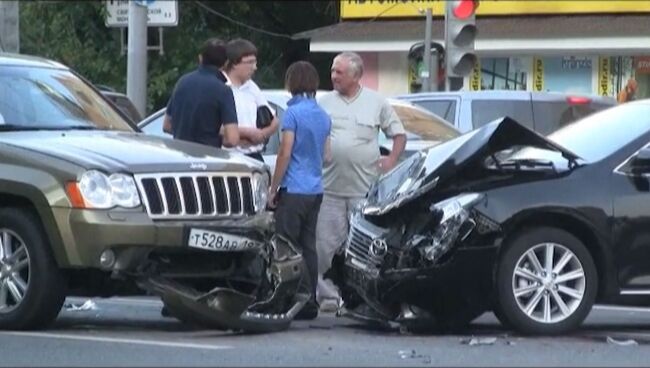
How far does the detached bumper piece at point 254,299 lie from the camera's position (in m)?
10.3

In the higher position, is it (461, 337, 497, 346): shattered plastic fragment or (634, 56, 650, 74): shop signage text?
(634, 56, 650, 74): shop signage text

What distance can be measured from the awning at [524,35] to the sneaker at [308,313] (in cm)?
1441

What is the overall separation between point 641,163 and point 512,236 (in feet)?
3.38

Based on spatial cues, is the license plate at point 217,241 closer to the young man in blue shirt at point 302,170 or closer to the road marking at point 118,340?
the road marking at point 118,340

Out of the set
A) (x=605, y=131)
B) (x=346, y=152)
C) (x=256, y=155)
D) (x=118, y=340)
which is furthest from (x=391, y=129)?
(x=118, y=340)

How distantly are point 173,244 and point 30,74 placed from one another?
87.1 inches

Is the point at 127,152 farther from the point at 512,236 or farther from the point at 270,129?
the point at 512,236

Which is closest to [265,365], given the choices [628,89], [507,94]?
[507,94]

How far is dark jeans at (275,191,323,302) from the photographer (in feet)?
38.3

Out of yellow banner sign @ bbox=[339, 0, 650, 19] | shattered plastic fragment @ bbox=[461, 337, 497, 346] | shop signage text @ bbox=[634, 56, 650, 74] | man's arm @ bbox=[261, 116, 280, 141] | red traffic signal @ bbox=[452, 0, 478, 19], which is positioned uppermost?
yellow banner sign @ bbox=[339, 0, 650, 19]

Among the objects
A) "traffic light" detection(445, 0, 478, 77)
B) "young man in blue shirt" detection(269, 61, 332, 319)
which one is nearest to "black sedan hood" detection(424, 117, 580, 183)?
"young man in blue shirt" detection(269, 61, 332, 319)

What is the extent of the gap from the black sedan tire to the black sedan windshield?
2.24 ft

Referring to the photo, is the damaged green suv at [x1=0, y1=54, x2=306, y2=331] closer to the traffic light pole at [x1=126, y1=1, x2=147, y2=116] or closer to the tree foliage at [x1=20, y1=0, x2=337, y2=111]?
the traffic light pole at [x1=126, y1=1, x2=147, y2=116]

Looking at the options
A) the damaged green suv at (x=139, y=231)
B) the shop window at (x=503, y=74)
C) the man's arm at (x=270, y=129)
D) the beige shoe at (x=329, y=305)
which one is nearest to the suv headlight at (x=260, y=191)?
the damaged green suv at (x=139, y=231)
